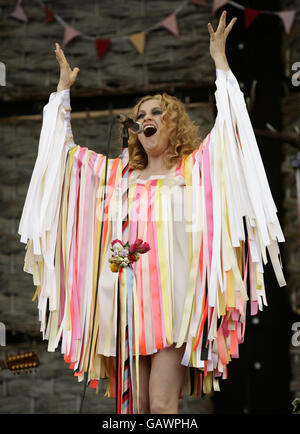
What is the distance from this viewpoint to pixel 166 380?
2557 mm

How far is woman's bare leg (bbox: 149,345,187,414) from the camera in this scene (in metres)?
2.54

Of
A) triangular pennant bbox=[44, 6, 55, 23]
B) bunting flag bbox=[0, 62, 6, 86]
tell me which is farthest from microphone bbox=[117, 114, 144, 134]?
triangular pennant bbox=[44, 6, 55, 23]

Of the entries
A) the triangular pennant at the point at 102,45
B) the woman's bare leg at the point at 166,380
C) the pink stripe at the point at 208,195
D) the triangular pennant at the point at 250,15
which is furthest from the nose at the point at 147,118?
the triangular pennant at the point at 102,45

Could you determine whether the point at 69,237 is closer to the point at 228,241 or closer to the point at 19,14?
the point at 228,241

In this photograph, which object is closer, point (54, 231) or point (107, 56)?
point (54, 231)

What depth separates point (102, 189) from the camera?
2.84 m

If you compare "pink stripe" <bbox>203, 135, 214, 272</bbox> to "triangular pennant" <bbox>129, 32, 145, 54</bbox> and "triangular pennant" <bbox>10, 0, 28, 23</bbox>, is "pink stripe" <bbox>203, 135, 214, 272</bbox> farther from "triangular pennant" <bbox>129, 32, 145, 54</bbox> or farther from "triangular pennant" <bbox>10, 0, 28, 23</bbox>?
"triangular pennant" <bbox>10, 0, 28, 23</bbox>

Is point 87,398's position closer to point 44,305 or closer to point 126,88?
point 44,305

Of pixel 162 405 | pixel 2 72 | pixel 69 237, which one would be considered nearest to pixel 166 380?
pixel 162 405

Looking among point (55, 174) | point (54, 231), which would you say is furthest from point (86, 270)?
point (55, 174)
